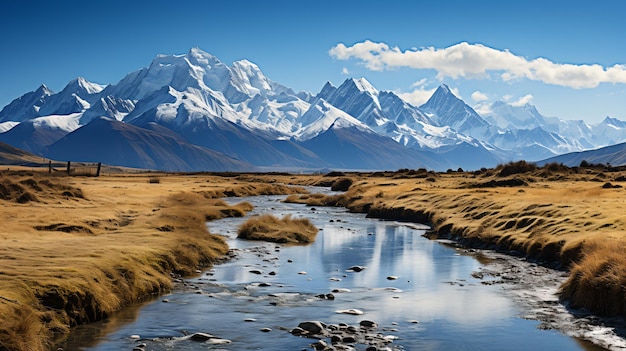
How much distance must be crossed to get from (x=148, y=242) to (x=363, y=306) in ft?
49.5

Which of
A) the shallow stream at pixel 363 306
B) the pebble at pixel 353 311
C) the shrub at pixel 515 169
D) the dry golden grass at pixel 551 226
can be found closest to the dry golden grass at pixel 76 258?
the shallow stream at pixel 363 306

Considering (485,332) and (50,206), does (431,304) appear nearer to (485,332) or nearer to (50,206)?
(485,332)

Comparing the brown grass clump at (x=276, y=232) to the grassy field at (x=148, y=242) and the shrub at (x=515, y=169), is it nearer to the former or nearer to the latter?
the grassy field at (x=148, y=242)

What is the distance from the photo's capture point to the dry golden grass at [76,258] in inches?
798

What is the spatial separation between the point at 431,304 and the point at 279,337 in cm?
847

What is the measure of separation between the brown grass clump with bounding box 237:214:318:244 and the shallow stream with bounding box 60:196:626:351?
6.10 metres

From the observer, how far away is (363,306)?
26.0 metres

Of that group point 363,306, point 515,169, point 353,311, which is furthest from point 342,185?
point 353,311

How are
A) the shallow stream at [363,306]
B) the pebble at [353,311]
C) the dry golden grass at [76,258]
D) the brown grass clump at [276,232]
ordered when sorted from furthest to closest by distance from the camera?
the brown grass clump at [276,232]
the pebble at [353,311]
the shallow stream at [363,306]
the dry golden grass at [76,258]

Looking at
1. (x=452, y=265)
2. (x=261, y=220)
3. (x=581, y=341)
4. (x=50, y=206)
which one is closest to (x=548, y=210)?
(x=452, y=265)

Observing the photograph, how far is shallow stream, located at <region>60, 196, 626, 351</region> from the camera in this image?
2086 centimetres

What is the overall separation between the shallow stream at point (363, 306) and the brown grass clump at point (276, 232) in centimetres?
610

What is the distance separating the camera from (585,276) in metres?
26.0

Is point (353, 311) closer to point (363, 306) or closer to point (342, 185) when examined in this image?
point (363, 306)
